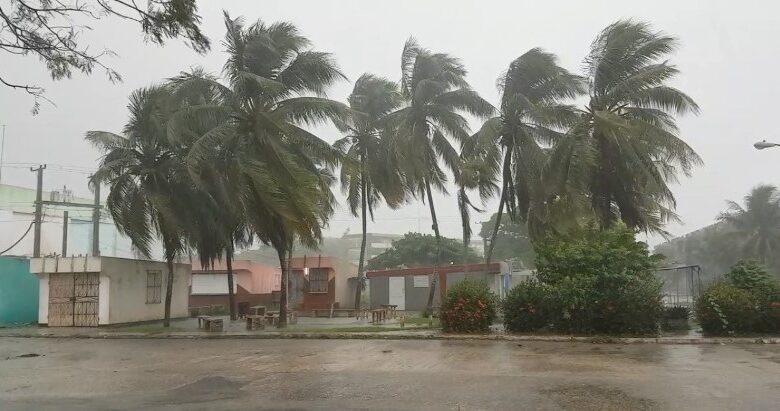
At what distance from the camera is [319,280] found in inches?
1335

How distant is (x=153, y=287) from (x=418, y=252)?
28.5 metres

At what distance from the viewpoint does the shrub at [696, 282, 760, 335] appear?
1602cm

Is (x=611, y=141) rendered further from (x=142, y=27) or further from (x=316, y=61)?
(x=142, y=27)

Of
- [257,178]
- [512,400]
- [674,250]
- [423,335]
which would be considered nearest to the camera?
[512,400]

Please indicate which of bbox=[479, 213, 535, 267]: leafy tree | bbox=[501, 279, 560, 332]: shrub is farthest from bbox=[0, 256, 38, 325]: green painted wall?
bbox=[479, 213, 535, 267]: leafy tree

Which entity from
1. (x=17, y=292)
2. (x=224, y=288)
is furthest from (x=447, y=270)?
(x=17, y=292)

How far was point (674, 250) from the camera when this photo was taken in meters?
77.0

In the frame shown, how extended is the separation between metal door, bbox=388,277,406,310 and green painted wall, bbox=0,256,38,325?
Result: 17.1 meters

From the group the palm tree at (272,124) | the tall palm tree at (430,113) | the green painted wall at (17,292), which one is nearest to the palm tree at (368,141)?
the tall palm tree at (430,113)

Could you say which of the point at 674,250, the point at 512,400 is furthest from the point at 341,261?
the point at 674,250

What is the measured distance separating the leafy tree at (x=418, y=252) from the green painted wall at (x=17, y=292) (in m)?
29.8

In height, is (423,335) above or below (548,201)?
below

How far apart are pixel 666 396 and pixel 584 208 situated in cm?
1402

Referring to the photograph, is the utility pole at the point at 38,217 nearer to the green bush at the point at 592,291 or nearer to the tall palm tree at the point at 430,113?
the tall palm tree at the point at 430,113
